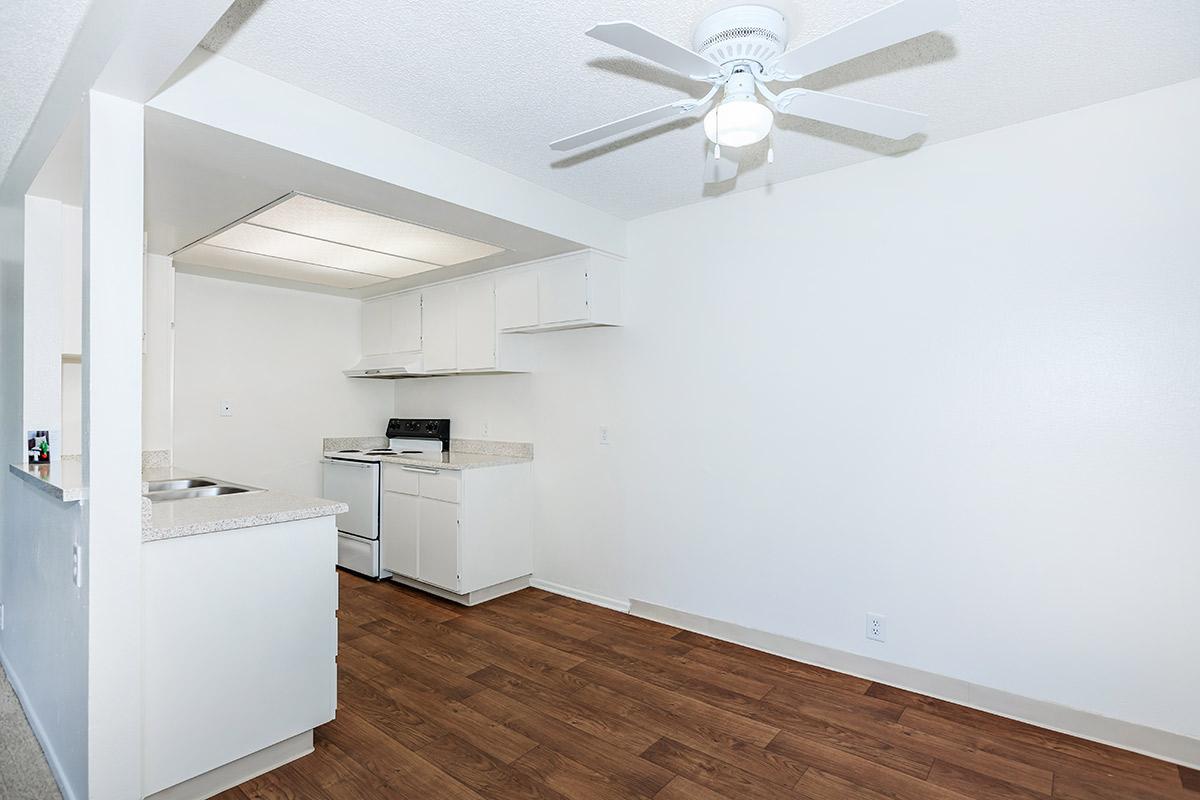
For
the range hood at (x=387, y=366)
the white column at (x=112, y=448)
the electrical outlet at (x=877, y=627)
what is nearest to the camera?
the white column at (x=112, y=448)

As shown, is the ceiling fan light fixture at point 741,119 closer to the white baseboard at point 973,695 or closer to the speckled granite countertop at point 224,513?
the speckled granite countertop at point 224,513

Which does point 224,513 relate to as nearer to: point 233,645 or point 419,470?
point 233,645

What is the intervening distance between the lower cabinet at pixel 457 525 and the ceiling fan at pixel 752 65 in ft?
8.57

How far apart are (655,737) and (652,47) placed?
7.80 feet

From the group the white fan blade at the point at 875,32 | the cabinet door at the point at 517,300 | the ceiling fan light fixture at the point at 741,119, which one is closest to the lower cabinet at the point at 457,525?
Answer: the cabinet door at the point at 517,300

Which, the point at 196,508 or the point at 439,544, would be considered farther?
the point at 439,544

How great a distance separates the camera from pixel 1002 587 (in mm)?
2602

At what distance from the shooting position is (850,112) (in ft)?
6.03

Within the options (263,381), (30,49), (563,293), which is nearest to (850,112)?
(563,293)

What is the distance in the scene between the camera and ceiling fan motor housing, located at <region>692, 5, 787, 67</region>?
1.71 m

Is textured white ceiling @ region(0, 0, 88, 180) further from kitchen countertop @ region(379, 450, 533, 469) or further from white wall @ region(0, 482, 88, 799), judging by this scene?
kitchen countertop @ region(379, 450, 533, 469)

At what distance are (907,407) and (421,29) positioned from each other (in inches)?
96.9

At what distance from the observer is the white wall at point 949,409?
231cm

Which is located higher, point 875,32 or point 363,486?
point 875,32
